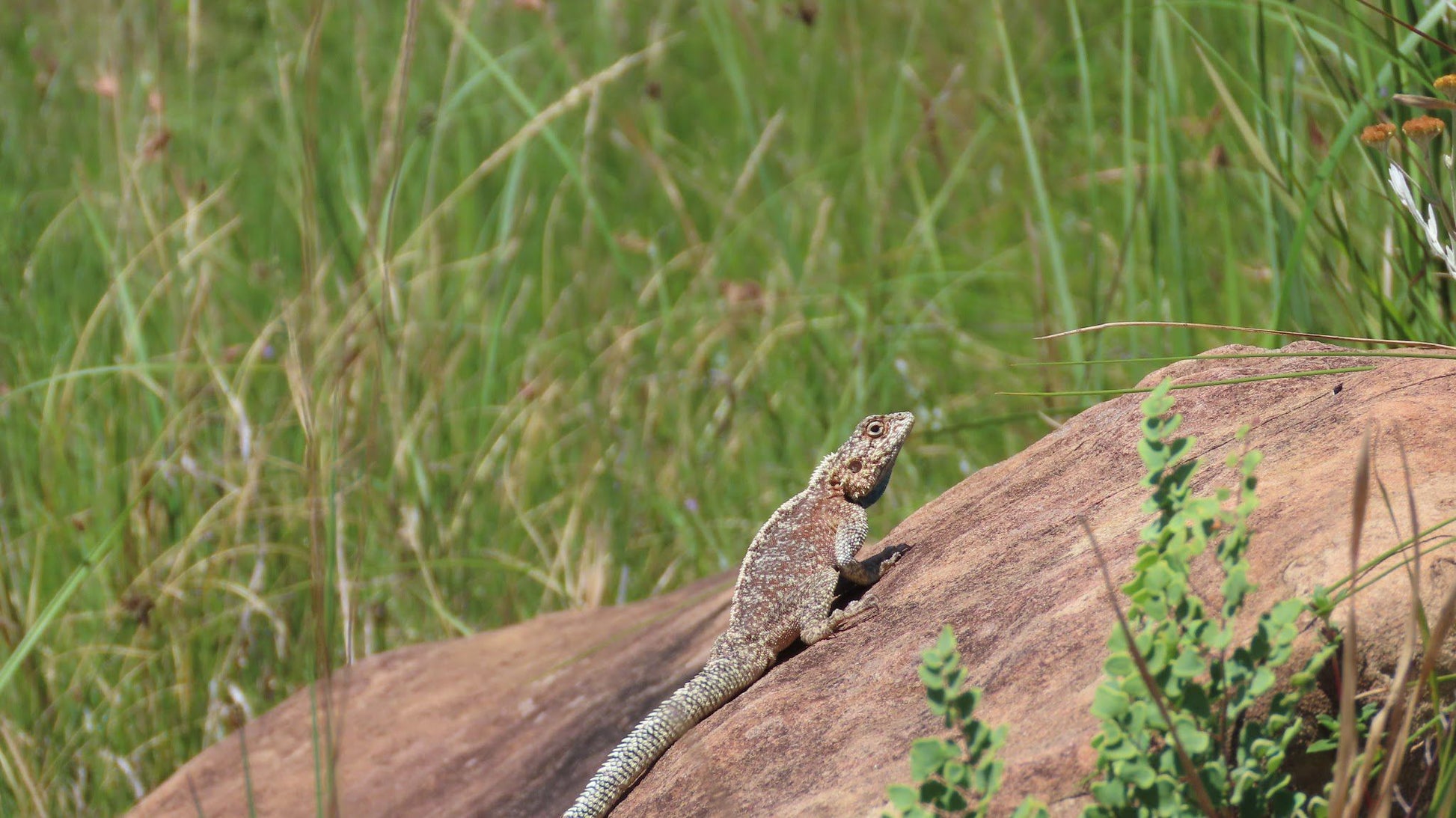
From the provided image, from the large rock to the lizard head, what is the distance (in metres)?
0.18

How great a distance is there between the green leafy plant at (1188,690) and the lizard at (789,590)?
1.27m

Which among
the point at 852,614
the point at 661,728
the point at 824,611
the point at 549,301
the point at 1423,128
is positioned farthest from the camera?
the point at 549,301

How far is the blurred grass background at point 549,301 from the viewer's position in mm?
4062

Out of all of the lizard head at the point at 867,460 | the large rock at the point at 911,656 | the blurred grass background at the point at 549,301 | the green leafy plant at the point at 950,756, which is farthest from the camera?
the blurred grass background at the point at 549,301

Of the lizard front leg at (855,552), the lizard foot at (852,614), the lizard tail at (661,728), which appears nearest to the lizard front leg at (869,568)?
the lizard front leg at (855,552)

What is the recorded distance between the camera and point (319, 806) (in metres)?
2.21

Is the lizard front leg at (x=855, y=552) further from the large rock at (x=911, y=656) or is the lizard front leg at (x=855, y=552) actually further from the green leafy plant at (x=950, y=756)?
the green leafy plant at (x=950, y=756)

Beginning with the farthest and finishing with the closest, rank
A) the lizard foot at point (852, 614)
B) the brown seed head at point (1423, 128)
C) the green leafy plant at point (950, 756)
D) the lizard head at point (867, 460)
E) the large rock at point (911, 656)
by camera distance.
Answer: the lizard head at point (867, 460)
the lizard foot at point (852, 614)
the brown seed head at point (1423, 128)
the large rock at point (911, 656)
the green leafy plant at point (950, 756)

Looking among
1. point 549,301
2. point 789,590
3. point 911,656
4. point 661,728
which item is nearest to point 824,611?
point 789,590

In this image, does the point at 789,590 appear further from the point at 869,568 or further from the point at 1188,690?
the point at 1188,690

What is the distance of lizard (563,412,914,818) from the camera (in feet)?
9.46

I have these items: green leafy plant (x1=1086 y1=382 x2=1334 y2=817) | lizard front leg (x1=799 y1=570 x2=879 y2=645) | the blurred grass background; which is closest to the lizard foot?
lizard front leg (x1=799 y1=570 x2=879 y2=645)

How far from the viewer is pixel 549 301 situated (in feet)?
20.9

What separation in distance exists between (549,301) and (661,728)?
3762mm
